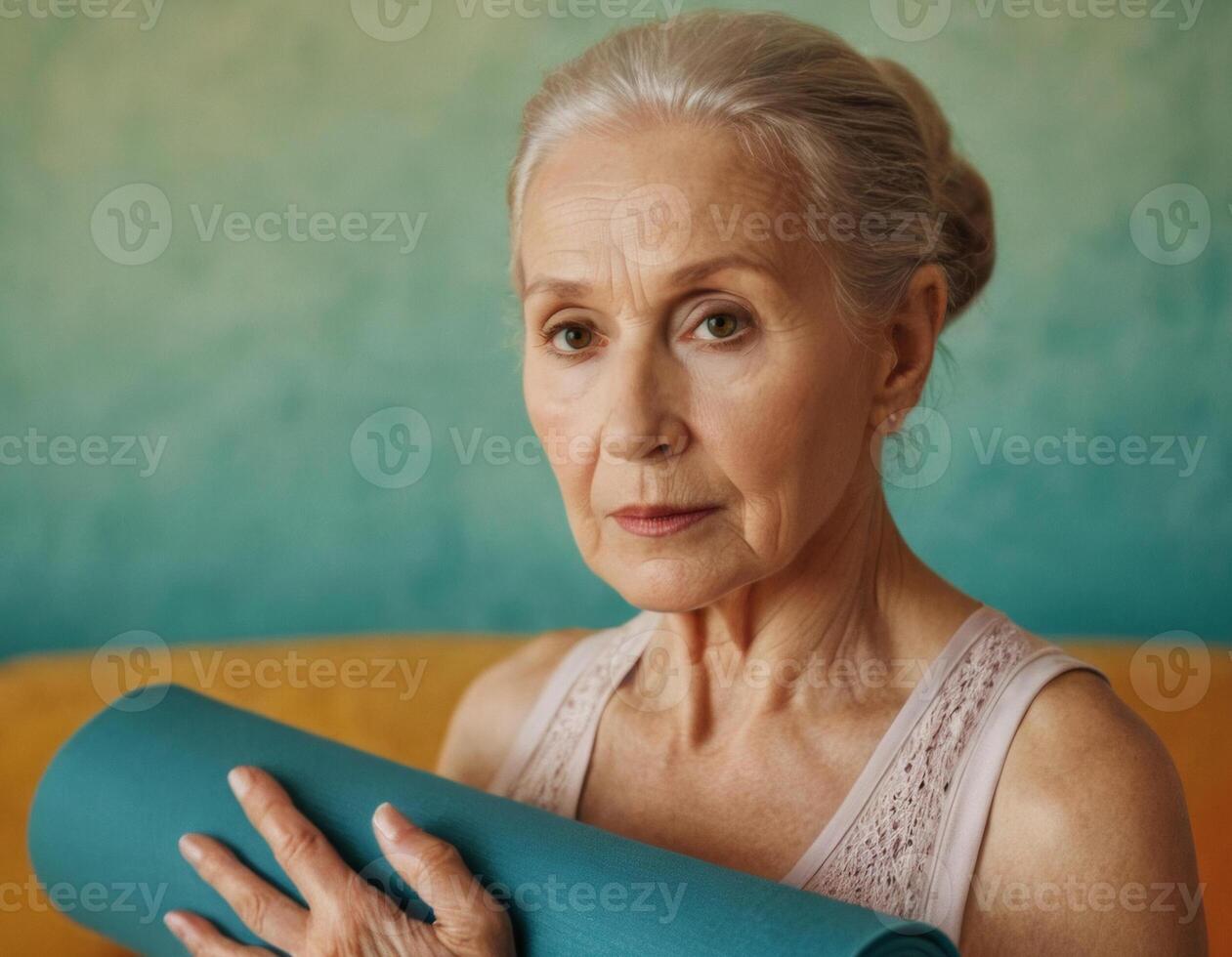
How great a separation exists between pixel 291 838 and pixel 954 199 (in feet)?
3.28

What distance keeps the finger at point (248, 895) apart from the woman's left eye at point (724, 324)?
28.3 inches

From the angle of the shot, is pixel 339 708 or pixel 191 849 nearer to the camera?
pixel 191 849

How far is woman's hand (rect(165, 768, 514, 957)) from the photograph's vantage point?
132 centimetres

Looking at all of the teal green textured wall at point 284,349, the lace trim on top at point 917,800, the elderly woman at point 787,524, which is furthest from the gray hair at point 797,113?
the teal green textured wall at point 284,349

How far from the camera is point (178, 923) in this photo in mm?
1628

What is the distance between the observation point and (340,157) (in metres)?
3.46

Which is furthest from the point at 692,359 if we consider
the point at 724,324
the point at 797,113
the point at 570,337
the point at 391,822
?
the point at 391,822

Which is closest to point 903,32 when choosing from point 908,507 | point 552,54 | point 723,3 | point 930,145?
point 723,3

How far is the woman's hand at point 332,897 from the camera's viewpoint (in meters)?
1.32

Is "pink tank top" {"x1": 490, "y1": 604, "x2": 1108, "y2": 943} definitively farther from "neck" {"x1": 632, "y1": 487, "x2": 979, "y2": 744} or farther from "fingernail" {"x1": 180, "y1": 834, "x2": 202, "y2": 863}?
"fingernail" {"x1": 180, "y1": 834, "x2": 202, "y2": 863}

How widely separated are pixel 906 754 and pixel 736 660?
0.26 meters

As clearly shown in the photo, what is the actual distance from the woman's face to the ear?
5cm

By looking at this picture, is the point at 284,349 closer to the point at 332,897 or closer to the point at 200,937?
the point at 200,937

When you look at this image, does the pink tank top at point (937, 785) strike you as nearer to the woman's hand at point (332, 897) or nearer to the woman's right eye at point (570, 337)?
the woman's hand at point (332, 897)
